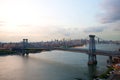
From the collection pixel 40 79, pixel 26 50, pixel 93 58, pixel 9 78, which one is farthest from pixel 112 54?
pixel 26 50

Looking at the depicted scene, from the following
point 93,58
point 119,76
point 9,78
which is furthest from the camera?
point 93,58

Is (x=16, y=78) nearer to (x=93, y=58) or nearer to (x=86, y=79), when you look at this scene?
(x=86, y=79)

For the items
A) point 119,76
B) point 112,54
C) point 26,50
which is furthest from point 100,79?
point 26,50

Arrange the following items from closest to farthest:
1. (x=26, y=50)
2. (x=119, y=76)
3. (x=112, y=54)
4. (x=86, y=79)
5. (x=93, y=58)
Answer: (x=119, y=76), (x=86, y=79), (x=112, y=54), (x=93, y=58), (x=26, y=50)

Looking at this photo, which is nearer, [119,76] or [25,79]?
[119,76]

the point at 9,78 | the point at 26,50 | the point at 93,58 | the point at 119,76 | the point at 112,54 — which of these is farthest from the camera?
the point at 26,50

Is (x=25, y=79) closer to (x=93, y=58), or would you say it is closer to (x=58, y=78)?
(x=58, y=78)

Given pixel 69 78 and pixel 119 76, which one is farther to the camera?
pixel 69 78

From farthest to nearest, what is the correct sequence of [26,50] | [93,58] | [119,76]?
[26,50]
[93,58]
[119,76]

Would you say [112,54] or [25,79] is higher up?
[112,54]
